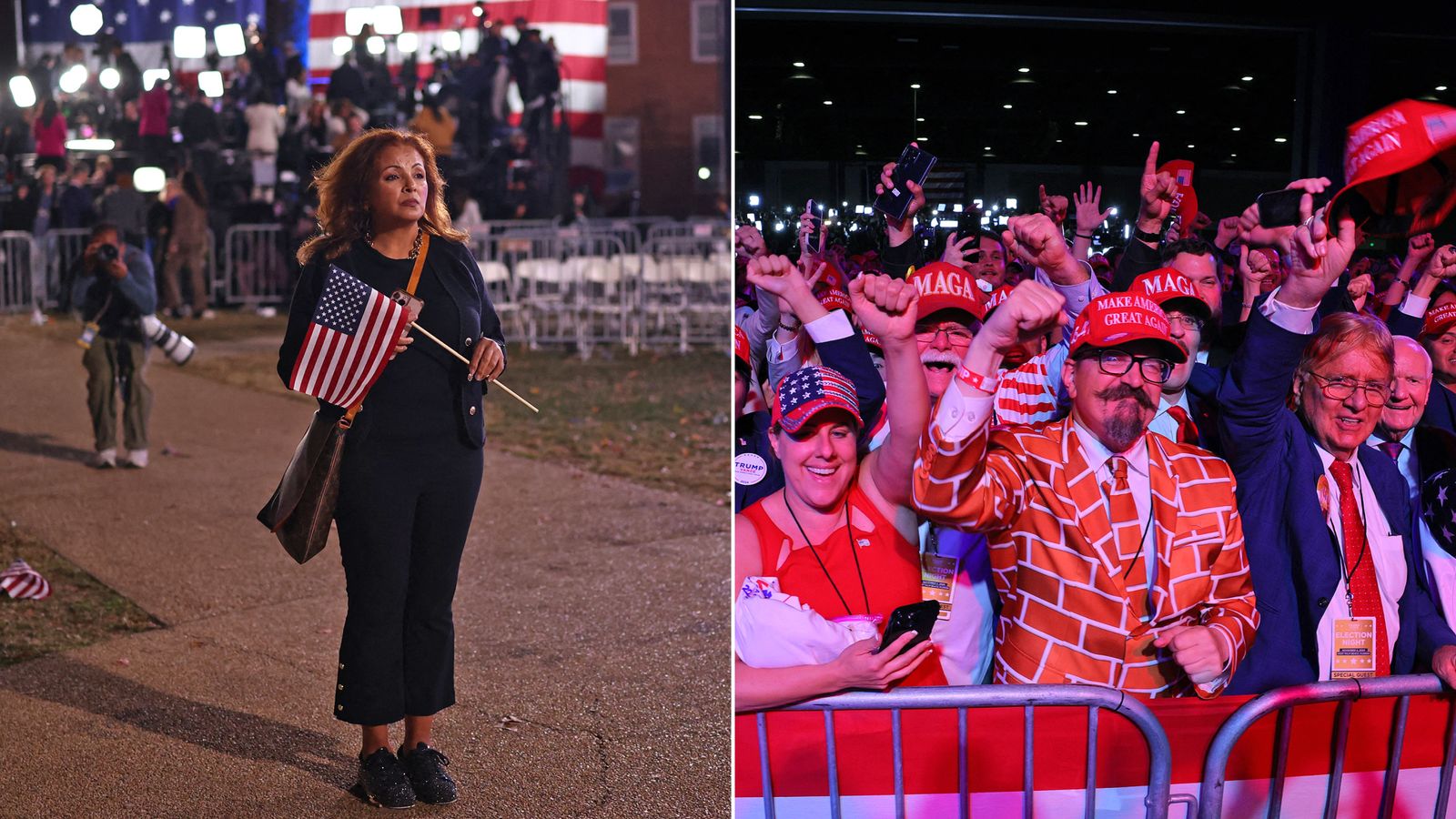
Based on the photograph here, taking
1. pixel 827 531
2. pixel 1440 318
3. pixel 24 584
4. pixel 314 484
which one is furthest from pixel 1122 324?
pixel 24 584

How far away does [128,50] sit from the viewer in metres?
5.77

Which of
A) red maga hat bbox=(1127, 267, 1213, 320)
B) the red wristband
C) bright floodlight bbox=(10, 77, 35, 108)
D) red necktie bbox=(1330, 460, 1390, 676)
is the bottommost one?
red necktie bbox=(1330, 460, 1390, 676)

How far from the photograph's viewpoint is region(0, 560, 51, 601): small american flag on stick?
5324mm

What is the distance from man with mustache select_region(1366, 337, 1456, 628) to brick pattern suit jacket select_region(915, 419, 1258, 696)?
2.11 ft

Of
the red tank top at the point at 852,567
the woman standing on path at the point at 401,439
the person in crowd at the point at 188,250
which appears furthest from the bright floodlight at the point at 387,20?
the red tank top at the point at 852,567

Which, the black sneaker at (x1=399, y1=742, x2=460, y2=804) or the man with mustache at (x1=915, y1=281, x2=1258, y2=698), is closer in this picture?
the man with mustache at (x1=915, y1=281, x2=1258, y2=698)

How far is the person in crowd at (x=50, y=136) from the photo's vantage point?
6.16 metres

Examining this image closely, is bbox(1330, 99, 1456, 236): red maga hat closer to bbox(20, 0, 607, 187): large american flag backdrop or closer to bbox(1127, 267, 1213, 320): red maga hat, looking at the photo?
bbox(1127, 267, 1213, 320): red maga hat

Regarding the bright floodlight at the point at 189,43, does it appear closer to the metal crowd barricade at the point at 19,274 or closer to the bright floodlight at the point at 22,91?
the bright floodlight at the point at 22,91

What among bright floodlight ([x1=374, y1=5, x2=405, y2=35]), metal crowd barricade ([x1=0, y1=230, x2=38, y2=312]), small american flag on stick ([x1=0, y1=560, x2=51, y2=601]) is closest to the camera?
small american flag on stick ([x1=0, y1=560, x2=51, y2=601])

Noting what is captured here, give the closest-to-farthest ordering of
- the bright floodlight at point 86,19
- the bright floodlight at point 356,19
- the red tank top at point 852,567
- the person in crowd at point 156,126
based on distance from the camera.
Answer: the red tank top at point 852,567
the bright floodlight at point 86,19
the person in crowd at point 156,126
the bright floodlight at point 356,19

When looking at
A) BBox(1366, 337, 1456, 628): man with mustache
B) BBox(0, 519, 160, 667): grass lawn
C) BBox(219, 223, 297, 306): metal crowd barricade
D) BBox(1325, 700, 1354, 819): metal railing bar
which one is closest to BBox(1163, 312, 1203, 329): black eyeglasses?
BBox(1366, 337, 1456, 628): man with mustache

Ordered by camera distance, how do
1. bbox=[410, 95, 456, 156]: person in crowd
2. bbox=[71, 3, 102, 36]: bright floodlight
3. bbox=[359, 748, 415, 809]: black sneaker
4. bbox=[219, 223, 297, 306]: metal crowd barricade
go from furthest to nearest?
1. bbox=[410, 95, 456, 156]: person in crowd
2. bbox=[219, 223, 297, 306]: metal crowd barricade
3. bbox=[71, 3, 102, 36]: bright floodlight
4. bbox=[359, 748, 415, 809]: black sneaker

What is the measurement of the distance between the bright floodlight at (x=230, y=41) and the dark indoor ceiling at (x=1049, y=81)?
12.8ft
